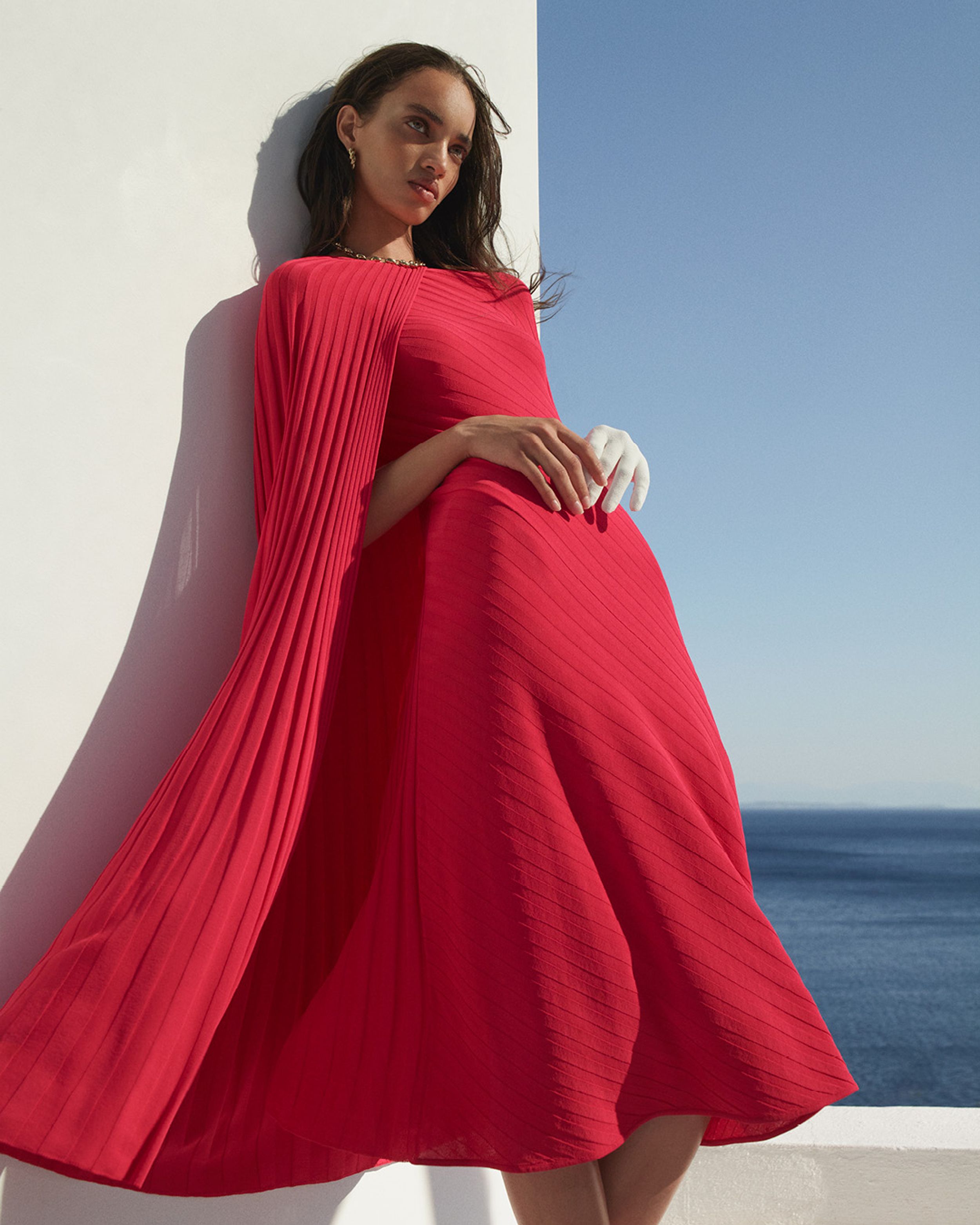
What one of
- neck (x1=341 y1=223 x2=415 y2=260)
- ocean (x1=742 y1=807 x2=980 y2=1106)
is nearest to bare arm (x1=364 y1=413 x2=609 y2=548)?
neck (x1=341 y1=223 x2=415 y2=260)

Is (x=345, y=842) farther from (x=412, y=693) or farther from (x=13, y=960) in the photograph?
(x=13, y=960)

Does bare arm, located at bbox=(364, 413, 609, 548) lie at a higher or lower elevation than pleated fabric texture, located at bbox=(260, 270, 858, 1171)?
higher

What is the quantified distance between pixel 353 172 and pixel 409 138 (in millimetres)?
90

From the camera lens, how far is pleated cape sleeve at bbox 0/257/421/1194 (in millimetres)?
833

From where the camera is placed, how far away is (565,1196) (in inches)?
38.9

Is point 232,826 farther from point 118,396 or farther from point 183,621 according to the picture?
point 118,396

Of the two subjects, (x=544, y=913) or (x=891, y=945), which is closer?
(x=544, y=913)

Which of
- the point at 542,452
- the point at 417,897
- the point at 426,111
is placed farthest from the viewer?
the point at 426,111

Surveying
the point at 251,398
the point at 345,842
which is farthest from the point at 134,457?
the point at 345,842

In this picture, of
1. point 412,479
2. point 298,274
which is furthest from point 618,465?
point 298,274

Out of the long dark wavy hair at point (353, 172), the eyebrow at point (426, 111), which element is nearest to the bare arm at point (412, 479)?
the long dark wavy hair at point (353, 172)

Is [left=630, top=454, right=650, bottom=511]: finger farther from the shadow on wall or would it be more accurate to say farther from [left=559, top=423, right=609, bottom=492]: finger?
the shadow on wall

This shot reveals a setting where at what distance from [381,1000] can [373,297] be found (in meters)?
0.83

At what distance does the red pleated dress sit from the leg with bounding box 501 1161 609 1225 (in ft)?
0.32
